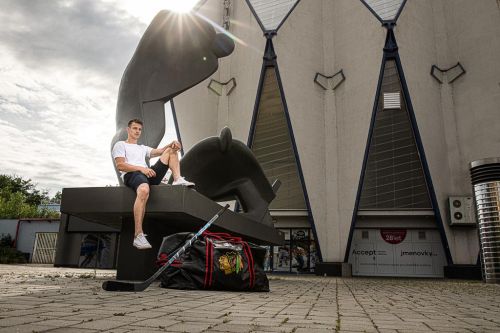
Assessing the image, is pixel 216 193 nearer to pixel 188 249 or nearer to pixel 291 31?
pixel 188 249

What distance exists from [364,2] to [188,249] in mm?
22008

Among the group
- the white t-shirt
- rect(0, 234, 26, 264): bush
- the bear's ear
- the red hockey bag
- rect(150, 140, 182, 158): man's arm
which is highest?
the bear's ear

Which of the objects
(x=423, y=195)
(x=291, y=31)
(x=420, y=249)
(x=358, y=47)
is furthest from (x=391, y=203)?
Answer: (x=291, y=31)

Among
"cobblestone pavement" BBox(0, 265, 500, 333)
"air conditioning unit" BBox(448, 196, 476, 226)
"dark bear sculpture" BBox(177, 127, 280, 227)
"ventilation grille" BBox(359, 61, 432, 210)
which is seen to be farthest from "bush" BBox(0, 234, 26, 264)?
"air conditioning unit" BBox(448, 196, 476, 226)

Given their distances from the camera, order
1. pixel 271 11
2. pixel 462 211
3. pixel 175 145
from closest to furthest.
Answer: pixel 175 145 < pixel 462 211 < pixel 271 11

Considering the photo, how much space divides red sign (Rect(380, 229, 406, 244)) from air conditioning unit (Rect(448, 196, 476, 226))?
9.06 ft

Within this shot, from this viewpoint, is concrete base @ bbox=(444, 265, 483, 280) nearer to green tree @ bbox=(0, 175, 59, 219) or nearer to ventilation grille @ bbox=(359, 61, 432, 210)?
ventilation grille @ bbox=(359, 61, 432, 210)

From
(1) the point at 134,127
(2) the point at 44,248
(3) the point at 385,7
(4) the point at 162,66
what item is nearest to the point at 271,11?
(3) the point at 385,7

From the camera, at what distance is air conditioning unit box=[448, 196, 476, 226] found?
763 inches

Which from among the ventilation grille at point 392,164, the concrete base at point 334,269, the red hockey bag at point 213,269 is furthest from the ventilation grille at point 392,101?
the red hockey bag at point 213,269

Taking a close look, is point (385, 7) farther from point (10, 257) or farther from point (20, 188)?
point (20, 188)

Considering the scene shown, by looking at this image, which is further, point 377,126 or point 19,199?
point 19,199

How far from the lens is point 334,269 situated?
786 inches

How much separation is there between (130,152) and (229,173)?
491 cm
